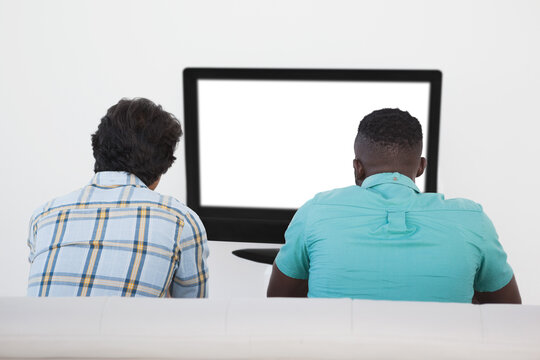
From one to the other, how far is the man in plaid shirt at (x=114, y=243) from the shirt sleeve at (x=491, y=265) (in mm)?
652

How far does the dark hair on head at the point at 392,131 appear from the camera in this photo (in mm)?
1372

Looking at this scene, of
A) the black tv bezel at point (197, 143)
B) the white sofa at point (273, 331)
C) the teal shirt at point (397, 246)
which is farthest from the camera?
the black tv bezel at point (197, 143)

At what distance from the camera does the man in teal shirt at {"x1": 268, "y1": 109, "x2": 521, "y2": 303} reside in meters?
1.11

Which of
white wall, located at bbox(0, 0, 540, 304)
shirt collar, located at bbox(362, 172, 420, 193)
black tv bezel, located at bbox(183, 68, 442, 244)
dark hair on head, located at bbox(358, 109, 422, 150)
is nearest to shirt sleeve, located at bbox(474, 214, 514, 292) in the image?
shirt collar, located at bbox(362, 172, 420, 193)

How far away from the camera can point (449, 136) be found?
87.5 inches

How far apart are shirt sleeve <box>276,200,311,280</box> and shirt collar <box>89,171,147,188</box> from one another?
0.40m

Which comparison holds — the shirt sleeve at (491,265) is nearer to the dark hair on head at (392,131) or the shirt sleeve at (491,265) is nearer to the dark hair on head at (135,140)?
the dark hair on head at (392,131)

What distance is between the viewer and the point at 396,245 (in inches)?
44.0

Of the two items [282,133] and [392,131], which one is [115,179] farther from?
[282,133]

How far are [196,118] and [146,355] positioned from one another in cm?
144

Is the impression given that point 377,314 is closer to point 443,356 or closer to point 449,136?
point 443,356
